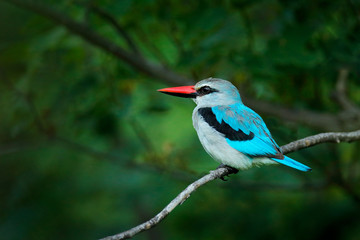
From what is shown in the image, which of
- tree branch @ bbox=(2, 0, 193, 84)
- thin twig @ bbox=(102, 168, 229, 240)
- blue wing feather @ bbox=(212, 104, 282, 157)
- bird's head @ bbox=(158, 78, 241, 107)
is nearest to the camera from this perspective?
thin twig @ bbox=(102, 168, 229, 240)

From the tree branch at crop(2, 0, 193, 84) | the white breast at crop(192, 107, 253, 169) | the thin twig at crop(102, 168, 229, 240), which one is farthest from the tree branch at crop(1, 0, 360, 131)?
the thin twig at crop(102, 168, 229, 240)

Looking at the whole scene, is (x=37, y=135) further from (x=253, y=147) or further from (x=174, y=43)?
(x=253, y=147)

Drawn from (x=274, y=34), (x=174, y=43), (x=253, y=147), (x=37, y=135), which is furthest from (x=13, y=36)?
(x=253, y=147)

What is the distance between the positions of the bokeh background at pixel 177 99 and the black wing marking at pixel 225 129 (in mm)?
464

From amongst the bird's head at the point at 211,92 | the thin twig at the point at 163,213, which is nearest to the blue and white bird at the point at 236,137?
the bird's head at the point at 211,92

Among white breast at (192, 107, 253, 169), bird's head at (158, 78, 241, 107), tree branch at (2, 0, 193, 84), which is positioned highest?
tree branch at (2, 0, 193, 84)

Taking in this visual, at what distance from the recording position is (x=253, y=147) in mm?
3156

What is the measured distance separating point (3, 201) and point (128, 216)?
Result: 1.44 metres

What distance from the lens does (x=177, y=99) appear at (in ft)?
16.6

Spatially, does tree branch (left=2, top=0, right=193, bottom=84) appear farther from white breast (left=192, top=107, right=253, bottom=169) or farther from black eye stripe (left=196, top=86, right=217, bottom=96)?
white breast (left=192, top=107, right=253, bottom=169)

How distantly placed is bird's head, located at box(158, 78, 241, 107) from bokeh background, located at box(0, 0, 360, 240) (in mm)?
162

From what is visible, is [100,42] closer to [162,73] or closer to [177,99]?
[162,73]

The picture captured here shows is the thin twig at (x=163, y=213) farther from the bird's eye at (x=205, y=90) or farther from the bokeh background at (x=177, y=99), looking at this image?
the bokeh background at (x=177, y=99)

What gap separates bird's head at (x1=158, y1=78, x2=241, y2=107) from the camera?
3.73 metres
